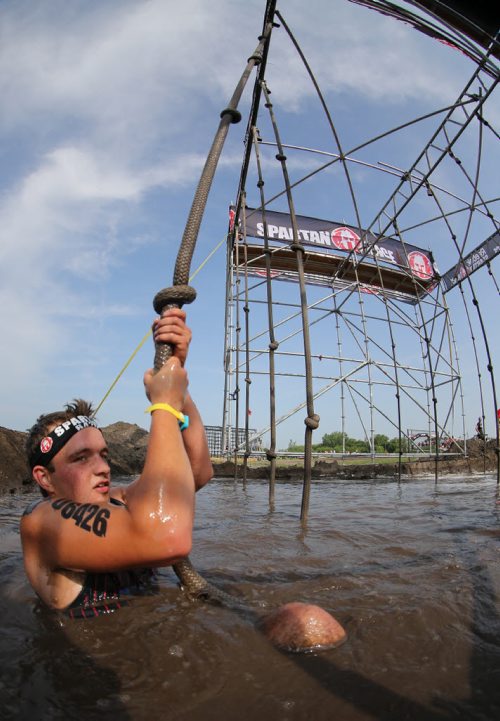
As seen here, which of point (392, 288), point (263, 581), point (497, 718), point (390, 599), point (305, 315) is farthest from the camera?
point (392, 288)

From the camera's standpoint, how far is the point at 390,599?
1.82 meters

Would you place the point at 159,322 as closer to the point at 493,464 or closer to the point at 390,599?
the point at 390,599

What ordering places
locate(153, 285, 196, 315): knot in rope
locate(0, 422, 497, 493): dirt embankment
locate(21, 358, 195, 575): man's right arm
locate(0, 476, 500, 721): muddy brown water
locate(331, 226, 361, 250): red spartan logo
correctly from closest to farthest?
locate(0, 476, 500, 721): muddy brown water → locate(21, 358, 195, 575): man's right arm → locate(153, 285, 196, 315): knot in rope → locate(0, 422, 497, 493): dirt embankment → locate(331, 226, 361, 250): red spartan logo

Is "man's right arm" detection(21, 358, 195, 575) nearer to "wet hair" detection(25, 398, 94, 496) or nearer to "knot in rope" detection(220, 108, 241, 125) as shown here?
"wet hair" detection(25, 398, 94, 496)

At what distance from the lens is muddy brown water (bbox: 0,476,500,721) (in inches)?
43.3

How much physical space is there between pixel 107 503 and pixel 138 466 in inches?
343

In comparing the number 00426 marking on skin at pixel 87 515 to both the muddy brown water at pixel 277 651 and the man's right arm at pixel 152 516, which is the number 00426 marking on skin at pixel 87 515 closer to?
the man's right arm at pixel 152 516

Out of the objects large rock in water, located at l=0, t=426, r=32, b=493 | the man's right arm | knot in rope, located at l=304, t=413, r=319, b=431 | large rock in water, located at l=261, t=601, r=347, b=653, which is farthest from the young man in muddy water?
large rock in water, located at l=0, t=426, r=32, b=493

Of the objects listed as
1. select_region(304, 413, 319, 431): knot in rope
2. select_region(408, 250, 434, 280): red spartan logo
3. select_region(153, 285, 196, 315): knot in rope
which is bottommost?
select_region(304, 413, 319, 431): knot in rope

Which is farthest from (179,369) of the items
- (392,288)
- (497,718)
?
(392,288)

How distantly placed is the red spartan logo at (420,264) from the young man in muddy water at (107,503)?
49.4ft

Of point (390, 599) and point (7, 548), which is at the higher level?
point (390, 599)

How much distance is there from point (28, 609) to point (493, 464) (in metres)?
14.8

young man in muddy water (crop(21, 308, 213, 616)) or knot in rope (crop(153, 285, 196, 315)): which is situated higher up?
knot in rope (crop(153, 285, 196, 315))
